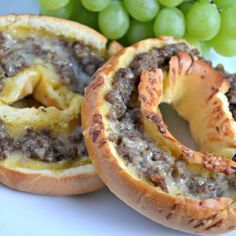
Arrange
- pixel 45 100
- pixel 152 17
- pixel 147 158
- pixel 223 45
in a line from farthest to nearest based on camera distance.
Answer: pixel 223 45 < pixel 152 17 < pixel 45 100 < pixel 147 158

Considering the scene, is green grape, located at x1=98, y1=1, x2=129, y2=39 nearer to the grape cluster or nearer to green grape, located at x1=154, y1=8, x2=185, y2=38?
the grape cluster

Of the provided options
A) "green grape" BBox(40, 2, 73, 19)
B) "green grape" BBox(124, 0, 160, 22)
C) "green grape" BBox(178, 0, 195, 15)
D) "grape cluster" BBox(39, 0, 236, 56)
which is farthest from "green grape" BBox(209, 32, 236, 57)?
"green grape" BBox(40, 2, 73, 19)

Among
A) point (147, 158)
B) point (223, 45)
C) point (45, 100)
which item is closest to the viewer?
point (147, 158)

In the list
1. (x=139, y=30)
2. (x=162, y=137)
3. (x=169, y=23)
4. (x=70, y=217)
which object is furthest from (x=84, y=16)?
(x=70, y=217)

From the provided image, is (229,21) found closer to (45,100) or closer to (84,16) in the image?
(84,16)

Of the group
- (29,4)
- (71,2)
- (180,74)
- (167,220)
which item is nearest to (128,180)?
(167,220)

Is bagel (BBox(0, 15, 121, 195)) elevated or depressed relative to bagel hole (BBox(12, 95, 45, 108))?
elevated
